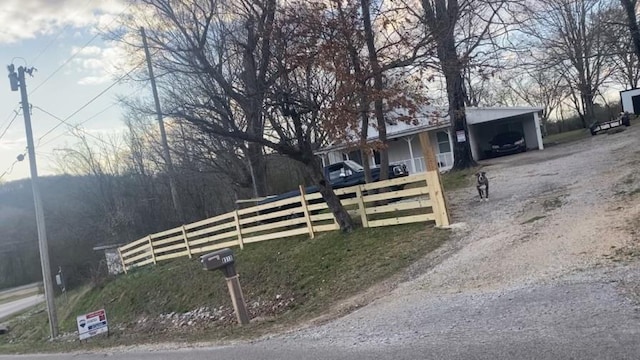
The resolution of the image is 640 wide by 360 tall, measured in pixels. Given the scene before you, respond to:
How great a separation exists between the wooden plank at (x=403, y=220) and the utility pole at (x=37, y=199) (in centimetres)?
1370

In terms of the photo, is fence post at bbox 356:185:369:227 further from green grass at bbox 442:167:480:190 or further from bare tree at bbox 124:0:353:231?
green grass at bbox 442:167:480:190

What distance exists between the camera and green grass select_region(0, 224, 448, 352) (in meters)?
11.2

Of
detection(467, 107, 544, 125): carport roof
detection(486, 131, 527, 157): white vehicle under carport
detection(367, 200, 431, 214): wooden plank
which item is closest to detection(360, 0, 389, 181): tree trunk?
detection(367, 200, 431, 214): wooden plank

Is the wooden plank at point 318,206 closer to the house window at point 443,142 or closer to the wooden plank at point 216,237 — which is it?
the wooden plank at point 216,237

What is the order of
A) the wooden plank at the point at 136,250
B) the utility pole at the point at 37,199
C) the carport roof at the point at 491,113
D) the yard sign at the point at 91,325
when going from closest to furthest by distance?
the yard sign at the point at 91,325
the utility pole at the point at 37,199
the wooden plank at the point at 136,250
the carport roof at the point at 491,113

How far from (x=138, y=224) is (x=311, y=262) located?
22.5 metres

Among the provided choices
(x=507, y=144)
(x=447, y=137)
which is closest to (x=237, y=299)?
(x=447, y=137)

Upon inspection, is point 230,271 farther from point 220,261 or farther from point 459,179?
point 459,179

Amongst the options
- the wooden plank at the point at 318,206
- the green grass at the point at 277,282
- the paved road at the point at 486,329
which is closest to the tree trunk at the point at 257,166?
the green grass at the point at 277,282

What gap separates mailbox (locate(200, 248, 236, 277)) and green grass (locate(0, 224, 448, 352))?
3.87ft

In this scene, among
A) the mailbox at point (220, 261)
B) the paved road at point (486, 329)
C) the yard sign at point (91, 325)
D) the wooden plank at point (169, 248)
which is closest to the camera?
the paved road at point (486, 329)

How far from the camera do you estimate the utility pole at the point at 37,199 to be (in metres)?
21.4

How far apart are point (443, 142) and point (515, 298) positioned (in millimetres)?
27100

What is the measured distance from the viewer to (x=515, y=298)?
720 centimetres
